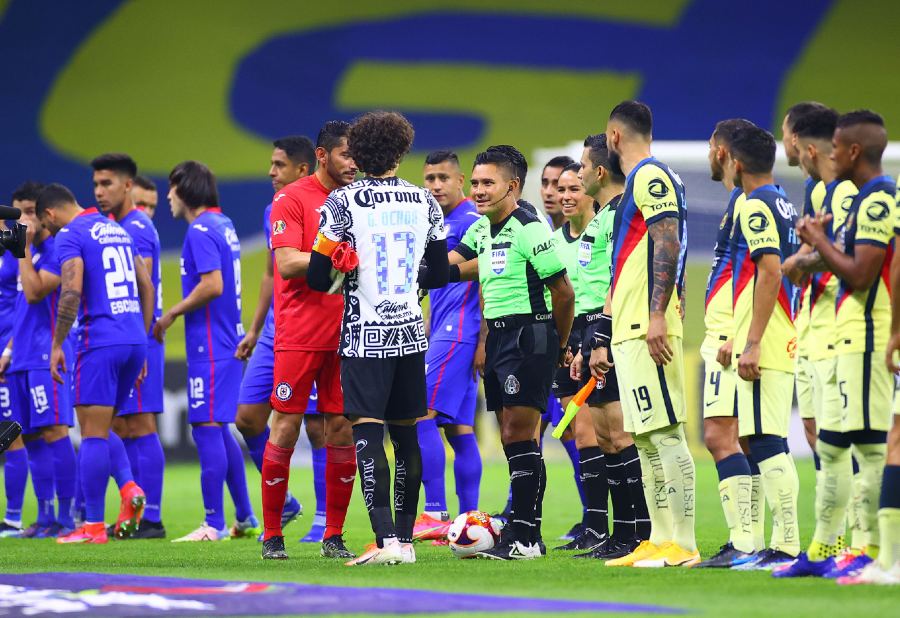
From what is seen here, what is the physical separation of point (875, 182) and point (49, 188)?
6308 mm

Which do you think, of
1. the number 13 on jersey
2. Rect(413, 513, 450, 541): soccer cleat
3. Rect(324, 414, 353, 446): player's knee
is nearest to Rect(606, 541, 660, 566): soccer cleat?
Rect(324, 414, 353, 446): player's knee

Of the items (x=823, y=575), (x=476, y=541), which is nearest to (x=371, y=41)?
(x=476, y=541)

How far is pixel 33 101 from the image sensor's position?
20156mm

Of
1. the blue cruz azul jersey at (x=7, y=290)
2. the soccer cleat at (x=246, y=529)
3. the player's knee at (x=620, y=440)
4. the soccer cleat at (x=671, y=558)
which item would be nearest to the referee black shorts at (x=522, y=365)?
the player's knee at (x=620, y=440)

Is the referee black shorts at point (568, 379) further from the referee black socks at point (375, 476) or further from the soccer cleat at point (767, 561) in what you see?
the soccer cleat at point (767, 561)

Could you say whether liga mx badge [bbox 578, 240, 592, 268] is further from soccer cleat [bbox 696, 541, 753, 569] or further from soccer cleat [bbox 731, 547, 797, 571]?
soccer cleat [bbox 731, 547, 797, 571]

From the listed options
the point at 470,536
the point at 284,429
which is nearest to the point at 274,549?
the point at 284,429

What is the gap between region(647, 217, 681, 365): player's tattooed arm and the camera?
6480 mm

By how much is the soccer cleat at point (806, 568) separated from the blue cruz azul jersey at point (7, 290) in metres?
7.19

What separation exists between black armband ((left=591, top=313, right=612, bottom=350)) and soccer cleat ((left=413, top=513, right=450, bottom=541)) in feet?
7.41

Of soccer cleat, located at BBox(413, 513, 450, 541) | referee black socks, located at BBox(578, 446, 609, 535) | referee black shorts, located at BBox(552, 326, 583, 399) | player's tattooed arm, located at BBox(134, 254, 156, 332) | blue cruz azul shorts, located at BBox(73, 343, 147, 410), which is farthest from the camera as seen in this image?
player's tattooed arm, located at BBox(134, 254, 156, 332)

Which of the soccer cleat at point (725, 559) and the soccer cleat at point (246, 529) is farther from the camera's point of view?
the soccer cleat at point (246, 529)

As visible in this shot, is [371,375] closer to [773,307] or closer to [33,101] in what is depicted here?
[773,307]

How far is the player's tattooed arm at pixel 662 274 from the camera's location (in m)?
6.48
